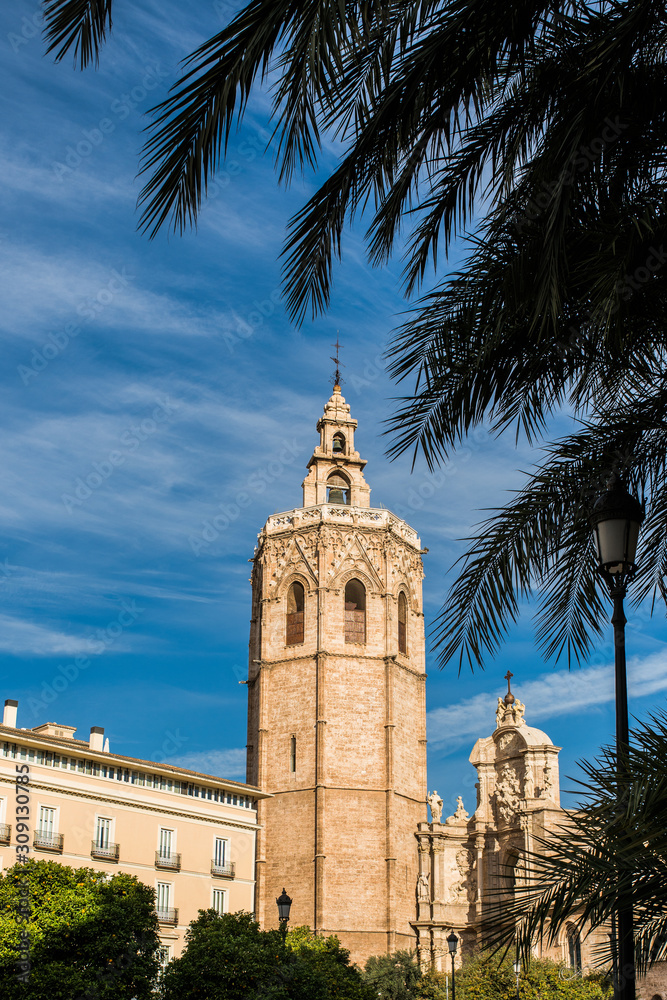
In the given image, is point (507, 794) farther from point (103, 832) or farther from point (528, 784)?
point (103, 832)

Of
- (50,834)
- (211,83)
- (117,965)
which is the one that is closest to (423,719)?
(50,834)

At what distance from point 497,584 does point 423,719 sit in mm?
48613

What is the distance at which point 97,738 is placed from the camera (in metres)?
45.3

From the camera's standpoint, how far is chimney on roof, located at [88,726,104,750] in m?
45.1

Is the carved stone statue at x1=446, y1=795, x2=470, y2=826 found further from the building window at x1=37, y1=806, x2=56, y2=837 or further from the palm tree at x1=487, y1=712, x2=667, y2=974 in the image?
the palm tree at x1=487, y1=712, x2=667, y2=974

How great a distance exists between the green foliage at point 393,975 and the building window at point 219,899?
644cm

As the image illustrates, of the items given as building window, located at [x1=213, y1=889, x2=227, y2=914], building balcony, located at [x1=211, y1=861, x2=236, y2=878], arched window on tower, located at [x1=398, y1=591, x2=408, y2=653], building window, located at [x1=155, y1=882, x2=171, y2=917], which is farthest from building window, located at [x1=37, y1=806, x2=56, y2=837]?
arched window on tower, located at [x1=398, y1=591, x2=408, y2=653]

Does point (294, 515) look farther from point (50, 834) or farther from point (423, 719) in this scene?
point (50, 834)

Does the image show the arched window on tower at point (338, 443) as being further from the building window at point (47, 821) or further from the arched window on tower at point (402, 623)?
the building window at point (47, 821)

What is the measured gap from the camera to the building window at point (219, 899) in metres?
44.0

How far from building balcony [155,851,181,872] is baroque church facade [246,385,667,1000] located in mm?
6639

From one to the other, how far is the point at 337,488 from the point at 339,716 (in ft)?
40.6

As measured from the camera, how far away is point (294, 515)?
56375mm

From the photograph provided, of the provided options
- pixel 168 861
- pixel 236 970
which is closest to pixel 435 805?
pixel 168 861
